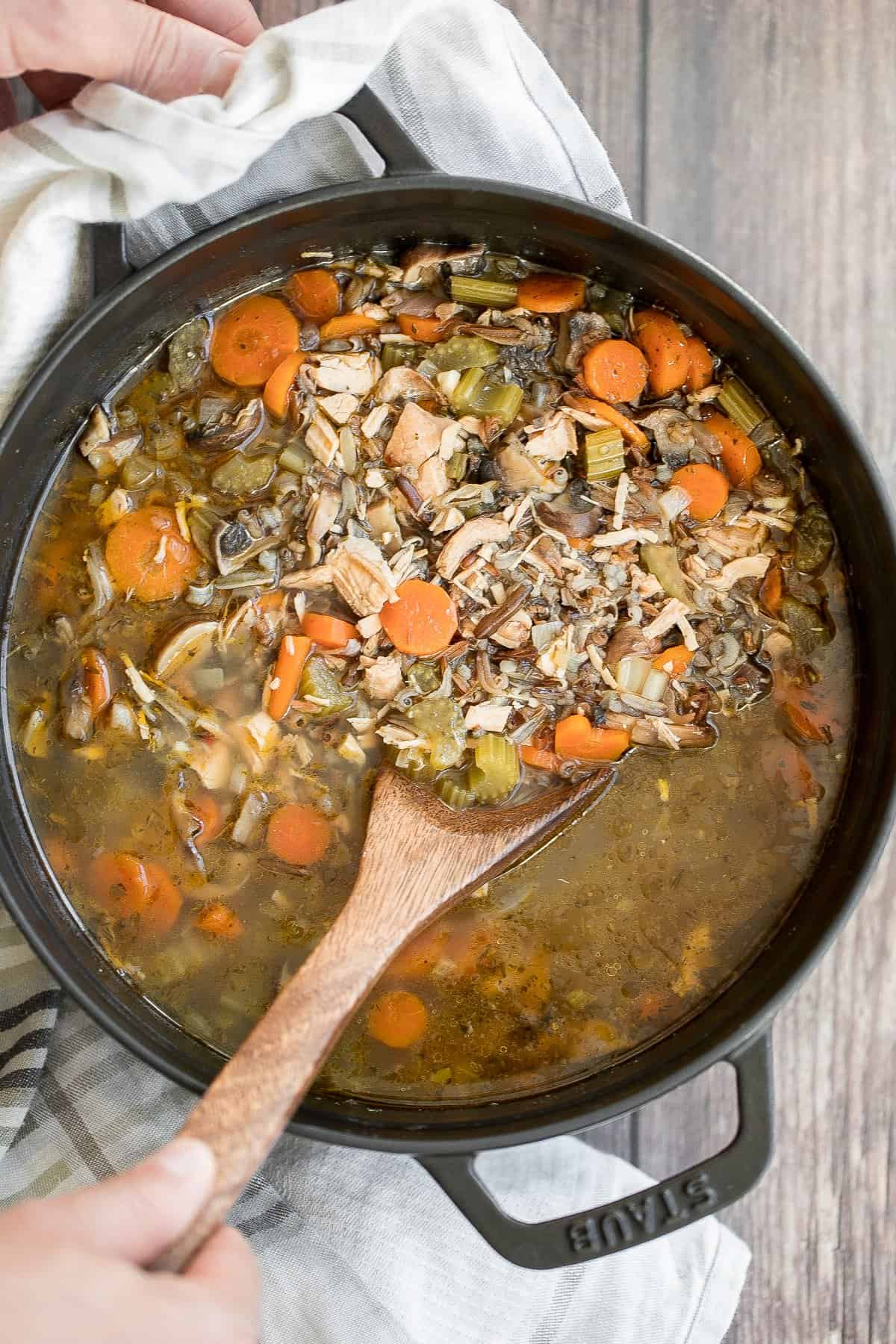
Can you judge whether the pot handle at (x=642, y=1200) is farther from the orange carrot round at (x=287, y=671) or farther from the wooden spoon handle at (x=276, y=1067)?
the orange carrot round at (x=287, y=671)

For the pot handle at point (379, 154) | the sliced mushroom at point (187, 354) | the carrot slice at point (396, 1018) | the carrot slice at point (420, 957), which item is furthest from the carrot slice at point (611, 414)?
the carrot slice at point (396, 1018)

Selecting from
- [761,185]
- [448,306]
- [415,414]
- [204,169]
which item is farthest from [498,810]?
[761,185]

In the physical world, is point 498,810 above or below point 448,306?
below

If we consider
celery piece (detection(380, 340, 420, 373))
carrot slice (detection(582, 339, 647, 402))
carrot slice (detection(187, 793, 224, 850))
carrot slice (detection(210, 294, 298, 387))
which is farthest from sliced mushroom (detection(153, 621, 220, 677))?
carrot slice (detection(582, 339, 647, 402))

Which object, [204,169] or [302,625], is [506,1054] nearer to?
[302,625]

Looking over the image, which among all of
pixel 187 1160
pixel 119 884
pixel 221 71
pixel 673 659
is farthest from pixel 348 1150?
pixel 221 71
